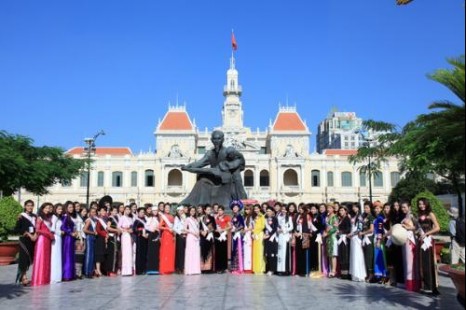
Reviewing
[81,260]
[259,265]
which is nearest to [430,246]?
[259,265]

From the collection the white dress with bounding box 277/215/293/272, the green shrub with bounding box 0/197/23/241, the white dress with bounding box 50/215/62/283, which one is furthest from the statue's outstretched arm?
the green shrub with bounding box 0/197/23/241

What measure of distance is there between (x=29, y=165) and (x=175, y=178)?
3908cm

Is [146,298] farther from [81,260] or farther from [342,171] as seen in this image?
[342,171]

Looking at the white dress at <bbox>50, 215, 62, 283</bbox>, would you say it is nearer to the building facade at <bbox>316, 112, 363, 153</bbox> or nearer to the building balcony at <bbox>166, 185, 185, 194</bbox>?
the building balcony at <bbox>166, 185, 185, 194</bbox>

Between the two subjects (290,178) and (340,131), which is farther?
(340,131)

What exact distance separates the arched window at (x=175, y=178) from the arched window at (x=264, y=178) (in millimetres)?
10876

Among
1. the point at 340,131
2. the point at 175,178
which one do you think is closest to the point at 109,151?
the point at 175,178

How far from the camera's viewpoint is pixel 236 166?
38.1 ft

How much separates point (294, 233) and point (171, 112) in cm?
5995

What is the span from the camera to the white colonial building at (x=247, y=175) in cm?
5956

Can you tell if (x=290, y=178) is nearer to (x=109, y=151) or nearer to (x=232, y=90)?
(x=232, y=90)

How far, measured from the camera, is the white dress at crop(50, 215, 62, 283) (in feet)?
27.7

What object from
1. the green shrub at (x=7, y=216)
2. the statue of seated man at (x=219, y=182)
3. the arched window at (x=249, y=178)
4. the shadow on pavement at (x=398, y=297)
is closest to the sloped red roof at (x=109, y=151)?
the arched window at (x=249, y=178)

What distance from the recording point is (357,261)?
29.0ft
